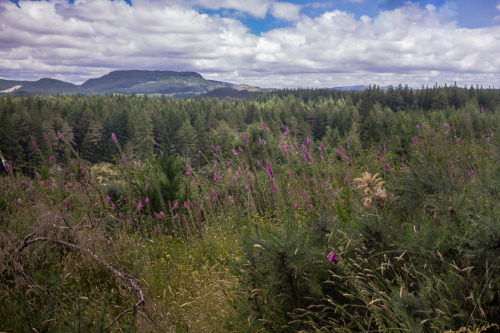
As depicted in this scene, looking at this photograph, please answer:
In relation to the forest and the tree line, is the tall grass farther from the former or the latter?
the tree line

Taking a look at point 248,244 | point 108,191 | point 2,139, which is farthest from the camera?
point 2,139

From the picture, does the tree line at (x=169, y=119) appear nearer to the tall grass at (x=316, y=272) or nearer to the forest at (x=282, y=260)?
the forest at (x=282, y=260)

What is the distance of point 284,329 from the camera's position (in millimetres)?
2135

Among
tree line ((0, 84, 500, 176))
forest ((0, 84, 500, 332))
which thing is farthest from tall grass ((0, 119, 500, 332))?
tree line ((0, 84, 500, 176))

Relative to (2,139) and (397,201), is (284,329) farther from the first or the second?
(2,139)

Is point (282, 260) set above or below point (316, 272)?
above

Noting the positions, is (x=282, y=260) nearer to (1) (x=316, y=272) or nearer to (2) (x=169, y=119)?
(1) (x=316, y=272)

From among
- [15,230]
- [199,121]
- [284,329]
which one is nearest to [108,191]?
[15,230]

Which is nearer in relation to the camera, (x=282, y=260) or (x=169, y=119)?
(x=282, y=260)

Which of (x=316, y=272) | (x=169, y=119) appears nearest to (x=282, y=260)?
(x=316, y=272)

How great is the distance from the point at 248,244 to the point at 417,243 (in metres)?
1.19

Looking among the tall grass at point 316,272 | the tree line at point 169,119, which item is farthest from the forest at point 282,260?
the tree line at point 169,119

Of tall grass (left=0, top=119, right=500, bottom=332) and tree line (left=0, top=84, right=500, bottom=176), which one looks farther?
tree line (left=0, top=84, right=500, bottom=176)

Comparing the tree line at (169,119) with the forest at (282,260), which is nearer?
the forest at (282,260)
